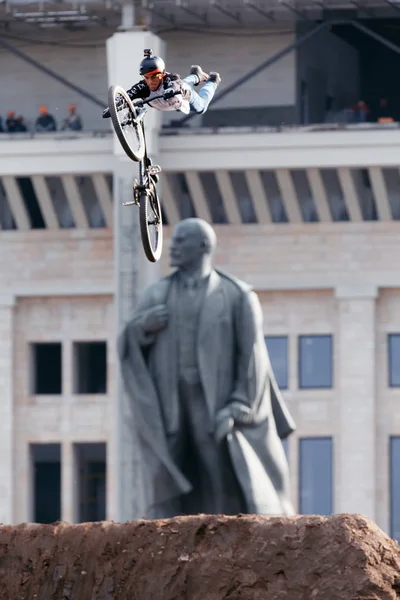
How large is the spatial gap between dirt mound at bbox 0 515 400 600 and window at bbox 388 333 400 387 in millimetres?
60632

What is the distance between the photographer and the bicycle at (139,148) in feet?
128

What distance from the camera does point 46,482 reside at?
379ft

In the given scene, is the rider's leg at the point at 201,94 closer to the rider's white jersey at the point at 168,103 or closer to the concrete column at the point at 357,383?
the rider's white jersey at the point at 168,103

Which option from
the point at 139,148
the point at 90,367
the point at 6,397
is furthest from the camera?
the point at 90,367

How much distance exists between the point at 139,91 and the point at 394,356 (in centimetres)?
7302

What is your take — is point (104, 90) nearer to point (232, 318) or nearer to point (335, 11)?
point (335, 11)

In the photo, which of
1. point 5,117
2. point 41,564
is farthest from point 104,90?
point 41,564

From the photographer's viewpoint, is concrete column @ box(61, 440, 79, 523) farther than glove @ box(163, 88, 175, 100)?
Yes

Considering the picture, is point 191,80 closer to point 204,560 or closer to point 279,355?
point 204,560

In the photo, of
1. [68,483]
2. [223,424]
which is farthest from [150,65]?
[68,483]

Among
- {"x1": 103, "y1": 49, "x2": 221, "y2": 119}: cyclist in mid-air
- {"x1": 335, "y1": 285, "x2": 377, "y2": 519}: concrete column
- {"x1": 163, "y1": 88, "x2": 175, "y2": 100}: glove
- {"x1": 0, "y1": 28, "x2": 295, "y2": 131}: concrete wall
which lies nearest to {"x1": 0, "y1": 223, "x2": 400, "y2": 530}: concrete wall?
{"x1": 335, "y1": 285, "x2": 377, "y2": 519}: concrete column

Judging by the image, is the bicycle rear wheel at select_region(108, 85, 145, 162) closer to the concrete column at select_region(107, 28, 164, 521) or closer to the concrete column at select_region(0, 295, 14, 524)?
the concrete column at select_region(107, 28, 164, 521)

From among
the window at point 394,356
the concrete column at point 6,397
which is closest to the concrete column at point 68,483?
the concrete column at point 6,397

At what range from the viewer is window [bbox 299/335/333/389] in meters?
112
